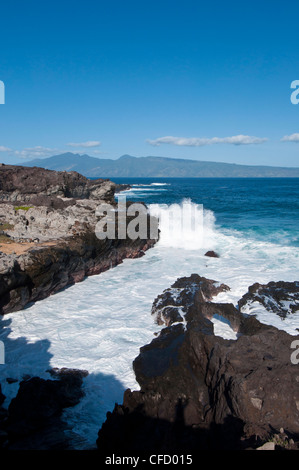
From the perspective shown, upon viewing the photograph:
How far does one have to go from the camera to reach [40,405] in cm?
687

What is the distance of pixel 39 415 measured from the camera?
662 centimetres

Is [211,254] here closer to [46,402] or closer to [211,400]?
[211,400]

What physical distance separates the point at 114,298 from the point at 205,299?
4165mm

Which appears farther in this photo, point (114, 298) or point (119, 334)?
point (114, 298)

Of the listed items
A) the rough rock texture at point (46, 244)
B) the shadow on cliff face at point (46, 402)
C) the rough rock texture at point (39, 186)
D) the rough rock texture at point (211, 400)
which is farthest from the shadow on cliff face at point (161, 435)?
the rough rock texture at point (39, 186)

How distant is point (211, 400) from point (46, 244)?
40.0 feet

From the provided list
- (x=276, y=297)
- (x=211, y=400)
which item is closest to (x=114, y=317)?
(x=211, y=400)

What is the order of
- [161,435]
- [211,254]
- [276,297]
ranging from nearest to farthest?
[161,435]
[276,297]
[211,254]

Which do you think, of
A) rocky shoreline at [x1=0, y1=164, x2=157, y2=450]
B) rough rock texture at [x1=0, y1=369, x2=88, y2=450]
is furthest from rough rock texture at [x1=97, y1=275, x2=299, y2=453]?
rocky shoreline at [x1=0, y1=164, x2=157, y2=450]

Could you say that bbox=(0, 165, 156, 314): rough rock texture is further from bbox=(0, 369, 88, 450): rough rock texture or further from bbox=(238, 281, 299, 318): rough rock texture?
bbox=(238, 281, 299, 318): rough rock texture

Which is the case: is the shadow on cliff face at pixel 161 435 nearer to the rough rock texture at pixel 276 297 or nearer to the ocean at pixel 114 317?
the ocean at pixel 114 317
